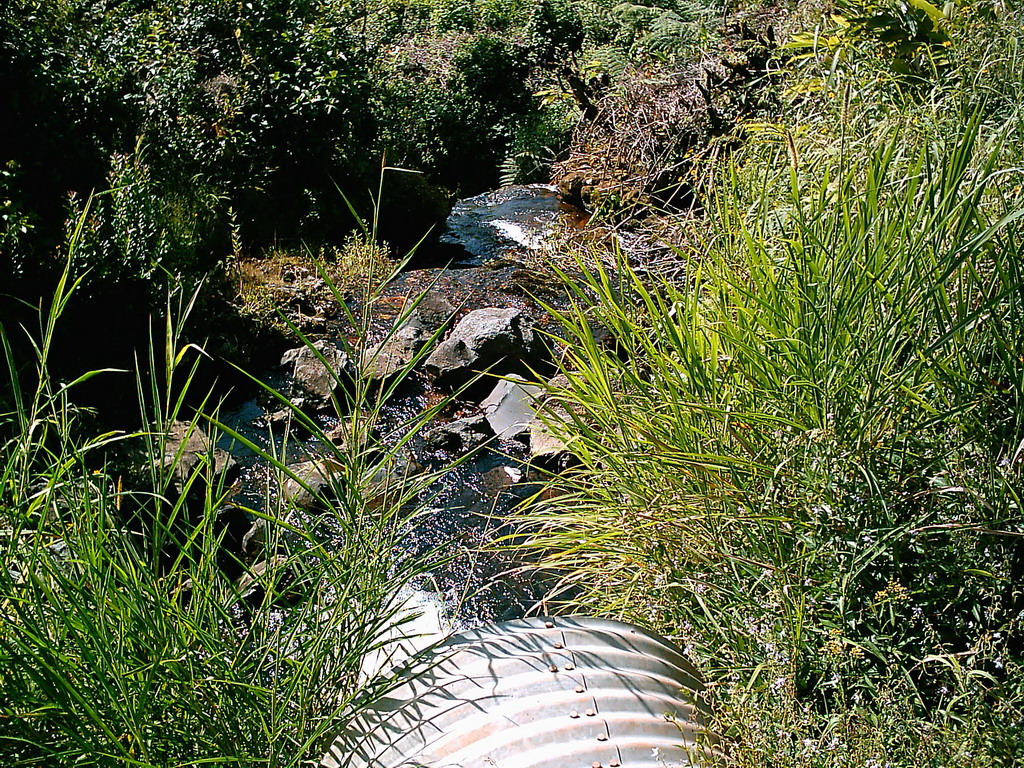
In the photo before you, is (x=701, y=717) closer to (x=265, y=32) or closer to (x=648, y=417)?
(x=648, y=417)

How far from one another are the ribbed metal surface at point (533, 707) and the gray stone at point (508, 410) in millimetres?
3062

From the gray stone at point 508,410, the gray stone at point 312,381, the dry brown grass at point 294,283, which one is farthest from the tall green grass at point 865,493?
the dry brown grass at point 294,283

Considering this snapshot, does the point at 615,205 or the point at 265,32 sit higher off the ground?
the point at 265,32

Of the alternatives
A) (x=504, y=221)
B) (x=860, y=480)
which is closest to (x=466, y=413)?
(x=860, y=480)

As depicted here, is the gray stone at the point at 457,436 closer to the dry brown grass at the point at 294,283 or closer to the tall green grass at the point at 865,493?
the dry brown grass at the point at 294,283

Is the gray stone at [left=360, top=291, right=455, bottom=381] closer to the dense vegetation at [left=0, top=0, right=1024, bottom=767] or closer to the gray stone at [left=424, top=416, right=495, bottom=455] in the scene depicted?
the gray stone at [left=424, top=416, right=495, bottom=455]

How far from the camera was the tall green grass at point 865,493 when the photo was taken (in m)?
1.93

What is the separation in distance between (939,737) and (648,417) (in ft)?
4.46

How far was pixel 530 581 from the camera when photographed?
13.4 ft

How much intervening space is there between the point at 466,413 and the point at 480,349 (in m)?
0.53

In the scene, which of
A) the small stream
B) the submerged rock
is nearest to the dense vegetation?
the small stream

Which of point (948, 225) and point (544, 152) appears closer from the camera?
point (948, 225)

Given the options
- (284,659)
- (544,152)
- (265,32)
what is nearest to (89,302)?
(265,32)

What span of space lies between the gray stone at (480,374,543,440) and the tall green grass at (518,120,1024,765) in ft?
8.38
